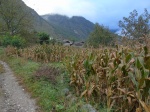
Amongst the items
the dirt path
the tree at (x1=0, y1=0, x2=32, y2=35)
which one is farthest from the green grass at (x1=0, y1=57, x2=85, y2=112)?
the tree at (x1=0, y1=0, x2=32, y2=35)

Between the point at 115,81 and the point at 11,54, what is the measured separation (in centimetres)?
1633

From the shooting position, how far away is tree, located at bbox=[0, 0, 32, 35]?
37500 mm

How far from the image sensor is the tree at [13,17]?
3750 cm

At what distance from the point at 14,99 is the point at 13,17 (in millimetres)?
31439

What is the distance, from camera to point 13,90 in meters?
9.24

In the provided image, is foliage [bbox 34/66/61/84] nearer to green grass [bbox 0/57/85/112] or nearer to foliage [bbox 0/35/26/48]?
green grass [bbox 0/57/85/112]

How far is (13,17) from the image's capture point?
37688 millimetres

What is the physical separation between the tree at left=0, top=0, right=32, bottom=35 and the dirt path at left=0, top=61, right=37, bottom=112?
2888cm

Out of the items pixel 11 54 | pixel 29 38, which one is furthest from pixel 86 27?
pixel 11 54

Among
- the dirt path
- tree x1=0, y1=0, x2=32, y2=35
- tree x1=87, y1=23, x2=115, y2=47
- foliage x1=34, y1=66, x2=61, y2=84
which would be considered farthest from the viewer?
tree x1=87, y1=23, x2=115, y2=47

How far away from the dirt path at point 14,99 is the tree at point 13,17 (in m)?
28.9

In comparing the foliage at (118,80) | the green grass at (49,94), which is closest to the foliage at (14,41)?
the green grass at (49,94)

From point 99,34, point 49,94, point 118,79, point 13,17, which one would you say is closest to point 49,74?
point 49,94

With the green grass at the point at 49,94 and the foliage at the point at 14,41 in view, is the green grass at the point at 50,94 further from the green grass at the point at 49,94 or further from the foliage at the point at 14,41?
the foliage at the point at 14,41
